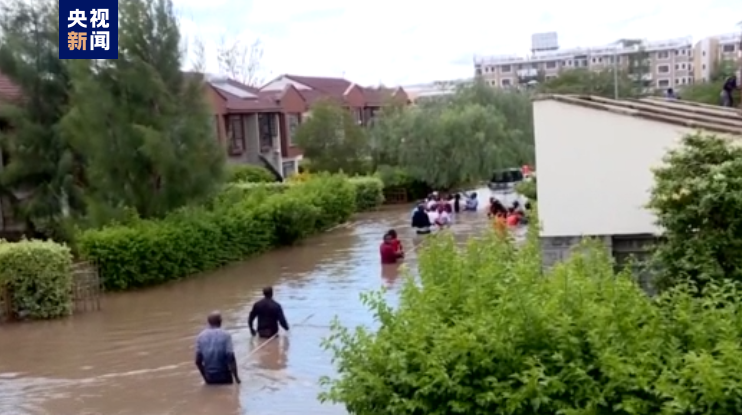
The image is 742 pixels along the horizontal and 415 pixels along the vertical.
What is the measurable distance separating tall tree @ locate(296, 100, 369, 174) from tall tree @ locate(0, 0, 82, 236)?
18.2m

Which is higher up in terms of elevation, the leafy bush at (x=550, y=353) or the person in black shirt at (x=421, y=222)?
the leafy bush at (x=550, y=353)

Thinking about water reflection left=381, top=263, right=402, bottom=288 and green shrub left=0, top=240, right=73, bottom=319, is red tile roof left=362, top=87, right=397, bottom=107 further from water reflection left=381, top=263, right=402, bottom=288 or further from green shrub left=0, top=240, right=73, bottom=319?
green shrub left=0, top=240, right=73, bottom=319

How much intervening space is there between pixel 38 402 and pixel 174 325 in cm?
530

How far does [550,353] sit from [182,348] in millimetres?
10342

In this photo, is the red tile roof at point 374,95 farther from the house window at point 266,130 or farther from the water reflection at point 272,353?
the water reflection at point 272,353

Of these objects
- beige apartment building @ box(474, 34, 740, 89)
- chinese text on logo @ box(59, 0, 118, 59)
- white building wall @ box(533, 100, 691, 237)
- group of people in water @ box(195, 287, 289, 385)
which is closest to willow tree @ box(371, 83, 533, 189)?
chinese text on logo @ box(59, 0, 118, 59)

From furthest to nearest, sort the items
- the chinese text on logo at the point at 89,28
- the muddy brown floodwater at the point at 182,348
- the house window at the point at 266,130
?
the house window at the point at 266,130
the chinese text on logo at the point at 89,28
the muddy brown floodwater at the point at 182,348

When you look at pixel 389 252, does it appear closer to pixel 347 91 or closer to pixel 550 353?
pixel 550 353

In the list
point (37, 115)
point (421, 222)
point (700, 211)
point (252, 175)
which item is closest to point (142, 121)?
point (37, 115)

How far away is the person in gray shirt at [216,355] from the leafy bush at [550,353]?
222 inches

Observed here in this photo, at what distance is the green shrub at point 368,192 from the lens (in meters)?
39.8

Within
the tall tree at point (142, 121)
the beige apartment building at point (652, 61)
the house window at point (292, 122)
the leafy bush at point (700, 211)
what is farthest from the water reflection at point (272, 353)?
the beige apartment building at point (652, 61)

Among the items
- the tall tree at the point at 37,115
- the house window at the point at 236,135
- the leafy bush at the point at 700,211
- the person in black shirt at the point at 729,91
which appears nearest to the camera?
the leafy bush at the point at 700,211

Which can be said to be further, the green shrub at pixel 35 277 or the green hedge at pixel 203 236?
the green hedge at pixel 203 236
